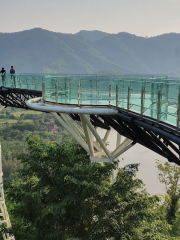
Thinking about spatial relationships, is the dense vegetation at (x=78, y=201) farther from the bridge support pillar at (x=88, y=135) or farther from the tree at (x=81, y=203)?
the bridge support pillar at (x=88, y=135)

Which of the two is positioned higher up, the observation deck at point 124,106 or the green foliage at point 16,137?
the observation deck at point 124,106

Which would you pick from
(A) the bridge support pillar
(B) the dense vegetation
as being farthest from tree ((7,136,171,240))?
(A) the bridge support pillar

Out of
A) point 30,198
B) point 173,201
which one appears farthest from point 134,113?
point 173,201

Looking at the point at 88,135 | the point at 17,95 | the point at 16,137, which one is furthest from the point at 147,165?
the point at 88,135

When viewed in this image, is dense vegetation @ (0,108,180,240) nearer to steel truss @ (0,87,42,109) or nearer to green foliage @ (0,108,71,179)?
steel truss @ (0,87,42,109)

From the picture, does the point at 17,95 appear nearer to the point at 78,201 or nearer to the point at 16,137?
the point at 78,201

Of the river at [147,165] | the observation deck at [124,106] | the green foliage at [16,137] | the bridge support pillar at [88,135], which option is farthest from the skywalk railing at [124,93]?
the green foliage at [16,137]
